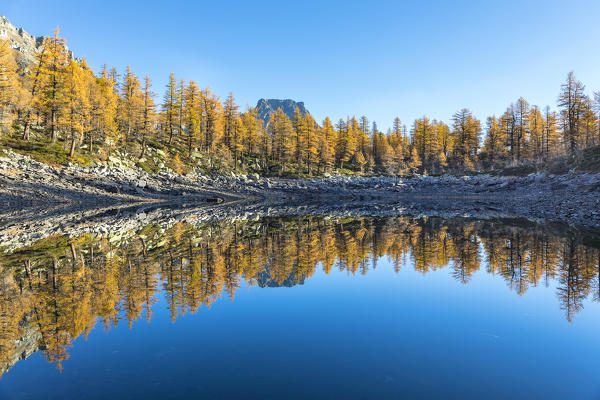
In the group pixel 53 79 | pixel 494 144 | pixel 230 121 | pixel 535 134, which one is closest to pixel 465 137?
pixel 494 144

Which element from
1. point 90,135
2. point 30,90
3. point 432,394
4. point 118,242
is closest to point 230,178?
point 90,135

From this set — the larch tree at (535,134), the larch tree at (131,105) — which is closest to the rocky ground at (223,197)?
the larch tree at (131,105)

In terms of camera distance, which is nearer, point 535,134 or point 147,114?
point 147,114

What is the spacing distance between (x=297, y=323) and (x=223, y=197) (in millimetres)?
45661

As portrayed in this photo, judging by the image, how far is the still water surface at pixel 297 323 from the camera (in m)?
5.43

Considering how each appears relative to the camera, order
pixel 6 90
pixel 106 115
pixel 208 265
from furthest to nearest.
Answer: pixel 106 115
pixel 6 90
pixel 208 265

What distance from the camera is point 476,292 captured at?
10.5 metres

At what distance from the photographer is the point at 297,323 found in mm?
8039

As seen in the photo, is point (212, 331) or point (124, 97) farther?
point (124, 97)

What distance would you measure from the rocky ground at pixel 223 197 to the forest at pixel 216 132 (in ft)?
18.9

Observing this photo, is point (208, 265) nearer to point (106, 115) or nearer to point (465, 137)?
point (106, 115)

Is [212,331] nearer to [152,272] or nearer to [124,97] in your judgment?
[152,272]

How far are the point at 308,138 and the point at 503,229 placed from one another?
181 feet

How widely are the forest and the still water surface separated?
4026 cm
